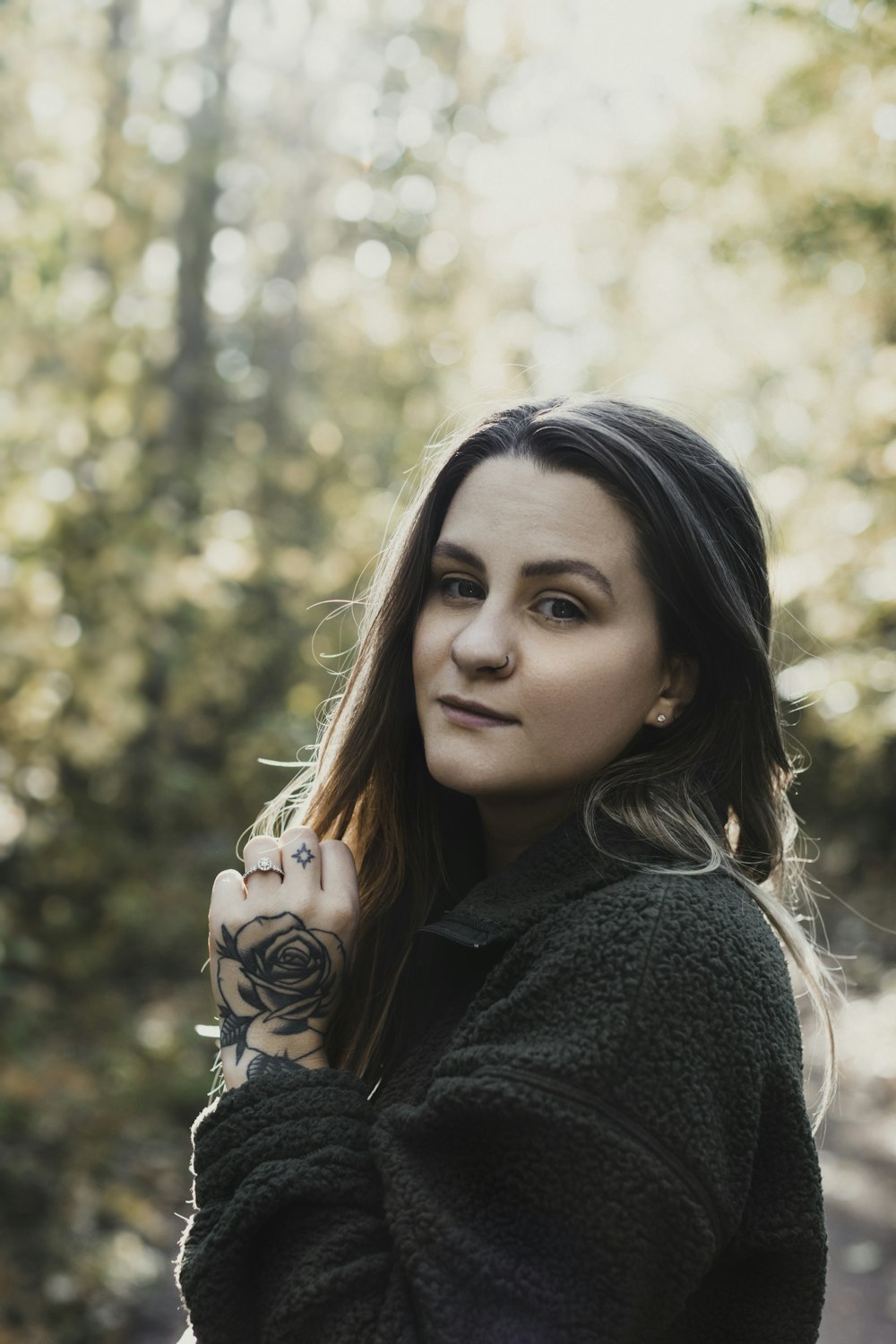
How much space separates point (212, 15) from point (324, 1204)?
38.8 ft

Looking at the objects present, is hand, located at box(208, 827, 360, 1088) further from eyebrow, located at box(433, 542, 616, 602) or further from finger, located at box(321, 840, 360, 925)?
eyebrow, located at box(433, 542, 616, 602)

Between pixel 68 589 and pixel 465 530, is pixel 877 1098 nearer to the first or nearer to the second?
pixel 68 589

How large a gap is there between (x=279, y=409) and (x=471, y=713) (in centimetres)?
1139

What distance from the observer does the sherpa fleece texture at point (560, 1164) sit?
1.32m

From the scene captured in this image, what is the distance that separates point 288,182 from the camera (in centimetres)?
1295

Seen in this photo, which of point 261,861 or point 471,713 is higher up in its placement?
point 471,713

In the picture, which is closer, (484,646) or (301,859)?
(484,646)

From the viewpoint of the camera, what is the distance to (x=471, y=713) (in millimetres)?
1767

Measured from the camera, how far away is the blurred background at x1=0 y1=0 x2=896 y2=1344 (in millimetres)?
5340

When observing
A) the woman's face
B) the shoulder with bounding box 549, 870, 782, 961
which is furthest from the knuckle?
the shoulder with bounding box 549, 870, 782, 961

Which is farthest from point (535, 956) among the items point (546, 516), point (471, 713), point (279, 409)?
point (279, 409)

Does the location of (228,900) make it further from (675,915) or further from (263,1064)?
(675,915)

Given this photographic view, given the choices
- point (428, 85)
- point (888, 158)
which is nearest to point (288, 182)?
point (428, 85)

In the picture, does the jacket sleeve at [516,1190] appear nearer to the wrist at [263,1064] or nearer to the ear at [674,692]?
the wrist at [263,1064]
